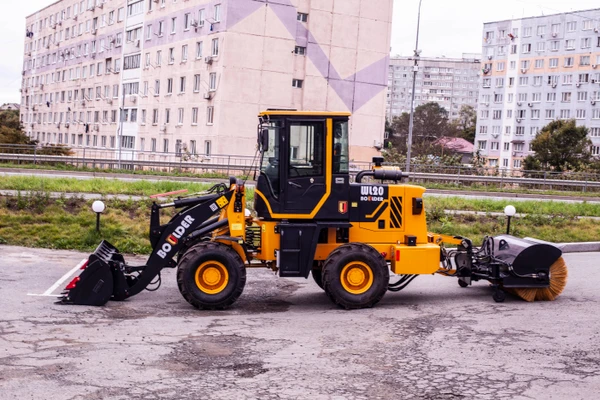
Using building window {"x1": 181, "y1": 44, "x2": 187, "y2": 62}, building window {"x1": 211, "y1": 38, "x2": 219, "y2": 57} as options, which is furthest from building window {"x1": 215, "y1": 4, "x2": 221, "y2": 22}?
building window {"x1": 181, "y1": 44, "x2": 187, "y2": 62}

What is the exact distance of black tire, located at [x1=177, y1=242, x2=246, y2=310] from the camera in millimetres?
10852

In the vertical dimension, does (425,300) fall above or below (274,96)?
below

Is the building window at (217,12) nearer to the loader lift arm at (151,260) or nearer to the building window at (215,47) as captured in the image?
the building window at (215,47)

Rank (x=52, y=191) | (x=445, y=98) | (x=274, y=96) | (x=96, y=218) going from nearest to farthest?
(x=96, y=218) → (x=52, y=191) → (x=274, y=96) → (x=445, y=98)

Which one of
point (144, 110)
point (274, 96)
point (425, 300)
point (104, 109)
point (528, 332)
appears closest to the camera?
point (528, 332)

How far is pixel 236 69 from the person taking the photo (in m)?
50.0

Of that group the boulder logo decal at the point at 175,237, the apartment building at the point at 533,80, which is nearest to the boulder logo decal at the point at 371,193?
the boulder logo decal at the point at 175,237

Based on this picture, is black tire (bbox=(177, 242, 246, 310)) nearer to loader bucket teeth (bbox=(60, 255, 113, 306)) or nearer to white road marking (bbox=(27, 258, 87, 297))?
loader bucket teeth (bbox=(60, 255, 113, 306))

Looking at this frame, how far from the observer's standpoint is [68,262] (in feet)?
47.3

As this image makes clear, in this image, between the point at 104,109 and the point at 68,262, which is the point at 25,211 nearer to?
the point at 68,262

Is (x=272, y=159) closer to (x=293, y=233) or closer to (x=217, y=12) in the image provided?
(x=293, y=233)

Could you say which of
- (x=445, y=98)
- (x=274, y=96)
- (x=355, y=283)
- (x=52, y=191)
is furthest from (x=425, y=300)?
(x=445, y=98)

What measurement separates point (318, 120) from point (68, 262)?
19.6ft

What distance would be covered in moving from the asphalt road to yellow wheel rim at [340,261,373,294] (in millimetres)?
353
